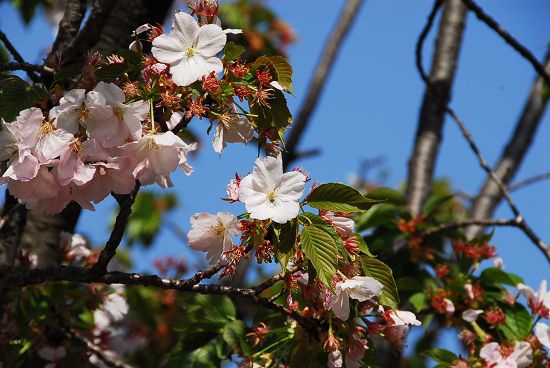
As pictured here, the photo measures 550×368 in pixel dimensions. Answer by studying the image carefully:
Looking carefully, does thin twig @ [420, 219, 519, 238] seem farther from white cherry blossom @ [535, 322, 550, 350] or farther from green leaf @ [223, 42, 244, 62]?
green leaf @ [223, 42, 244, 62]

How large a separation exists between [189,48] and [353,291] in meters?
0.62

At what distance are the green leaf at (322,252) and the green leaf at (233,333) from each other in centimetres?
70

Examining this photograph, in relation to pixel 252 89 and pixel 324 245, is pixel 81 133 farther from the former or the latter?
pixel 324 245

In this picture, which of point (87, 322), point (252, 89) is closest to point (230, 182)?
point (252, 89)

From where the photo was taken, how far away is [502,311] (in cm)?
248

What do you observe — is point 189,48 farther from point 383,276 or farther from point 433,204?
point 433,204

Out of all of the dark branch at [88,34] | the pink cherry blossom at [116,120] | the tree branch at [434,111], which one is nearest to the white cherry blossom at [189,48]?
the pink cherry blossom at [116,120]

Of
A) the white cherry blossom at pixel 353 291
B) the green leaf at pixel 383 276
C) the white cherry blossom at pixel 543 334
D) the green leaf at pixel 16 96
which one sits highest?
the green leaf at pixel 16 96

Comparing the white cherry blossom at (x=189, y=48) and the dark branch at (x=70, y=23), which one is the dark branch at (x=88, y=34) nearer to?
the dark branch at (x=70, y=23)

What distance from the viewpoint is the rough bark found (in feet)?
12.9

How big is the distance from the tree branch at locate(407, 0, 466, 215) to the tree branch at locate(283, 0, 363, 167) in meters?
0.64

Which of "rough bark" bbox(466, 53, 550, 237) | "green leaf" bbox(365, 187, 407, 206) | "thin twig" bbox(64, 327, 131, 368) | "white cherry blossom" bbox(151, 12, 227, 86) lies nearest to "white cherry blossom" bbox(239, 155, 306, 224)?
"white cherry blossom" bbox(151, 12, 227, 86)

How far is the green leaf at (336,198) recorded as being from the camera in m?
1.64

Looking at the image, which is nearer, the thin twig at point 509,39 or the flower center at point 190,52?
the flower center at point 190,52
